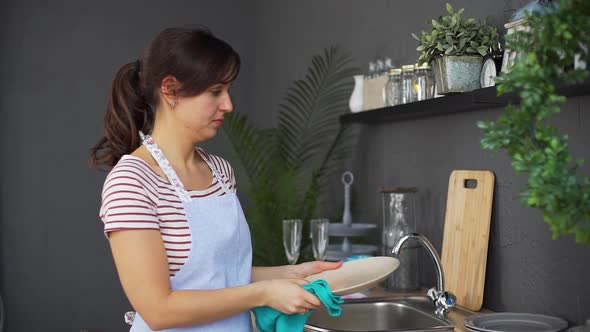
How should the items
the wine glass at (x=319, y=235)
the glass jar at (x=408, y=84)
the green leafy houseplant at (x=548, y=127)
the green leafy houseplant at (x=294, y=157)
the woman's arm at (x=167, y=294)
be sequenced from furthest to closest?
the green leafy houseplant at (x=294, y=157)
the wine glass at (x=319, y=235)
the glass jar at (x=408, y=84)
the woman's arm at (x=167, y=294)
the green leafy houseplant at (x=548, y=127)

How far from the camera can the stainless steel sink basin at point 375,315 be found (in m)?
2.24

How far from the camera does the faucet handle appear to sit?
208cm

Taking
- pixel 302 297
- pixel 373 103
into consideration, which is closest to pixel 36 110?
pixel 373 103

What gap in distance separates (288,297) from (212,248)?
227 millimetres

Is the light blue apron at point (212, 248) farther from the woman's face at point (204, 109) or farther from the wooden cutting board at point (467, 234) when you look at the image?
the wooden cutting board at point (467, 234)

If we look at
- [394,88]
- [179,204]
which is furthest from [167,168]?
[394,88]

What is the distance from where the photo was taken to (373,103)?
2785mm

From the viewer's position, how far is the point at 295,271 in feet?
5.70

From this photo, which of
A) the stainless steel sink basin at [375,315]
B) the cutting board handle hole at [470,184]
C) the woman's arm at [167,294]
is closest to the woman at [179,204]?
the woman's arm at [167,294]

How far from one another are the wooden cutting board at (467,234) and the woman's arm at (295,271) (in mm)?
667

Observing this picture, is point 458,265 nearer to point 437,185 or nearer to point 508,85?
point 437,185

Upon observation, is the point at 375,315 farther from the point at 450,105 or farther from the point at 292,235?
the point at 450,105

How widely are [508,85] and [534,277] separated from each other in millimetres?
1052

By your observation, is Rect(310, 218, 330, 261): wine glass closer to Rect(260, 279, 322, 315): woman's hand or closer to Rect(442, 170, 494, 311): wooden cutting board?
Rect(442, 170, 494, 311): wooden cutting board
